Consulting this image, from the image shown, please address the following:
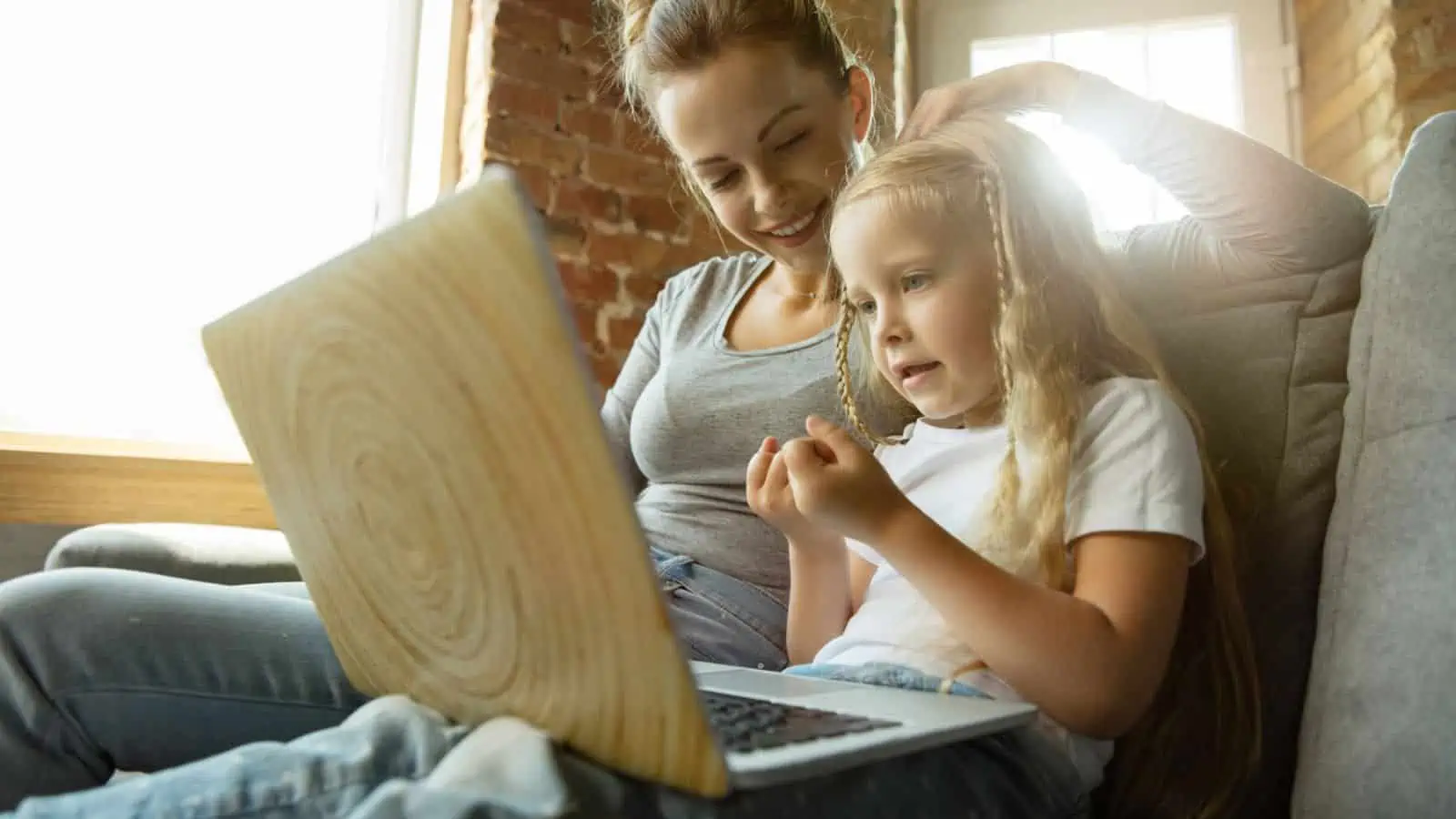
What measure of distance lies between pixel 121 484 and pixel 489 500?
1524 millimetres

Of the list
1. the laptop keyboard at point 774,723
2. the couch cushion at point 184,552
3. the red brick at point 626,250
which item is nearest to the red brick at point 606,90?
the red brick at point 626,250

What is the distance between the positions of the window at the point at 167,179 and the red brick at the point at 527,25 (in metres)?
0.12

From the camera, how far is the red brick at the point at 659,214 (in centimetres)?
213

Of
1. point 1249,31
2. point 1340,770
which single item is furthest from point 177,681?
point 1249,31

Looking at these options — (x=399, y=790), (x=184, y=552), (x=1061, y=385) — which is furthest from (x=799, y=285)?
(x=399, y=790)

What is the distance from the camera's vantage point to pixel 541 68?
203 cm

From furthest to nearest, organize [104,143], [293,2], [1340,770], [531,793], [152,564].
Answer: [293,2] < [104,143] < [152,564] < [1340,770] < [531,793]

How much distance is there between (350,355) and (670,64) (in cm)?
68

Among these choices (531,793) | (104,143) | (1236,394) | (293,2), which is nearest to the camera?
(531,793)

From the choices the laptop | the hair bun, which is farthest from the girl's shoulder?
the hair bun

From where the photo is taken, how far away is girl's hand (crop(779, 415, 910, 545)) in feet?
2.02

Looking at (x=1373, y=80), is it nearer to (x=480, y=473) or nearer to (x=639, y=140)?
(x=639, y=140)

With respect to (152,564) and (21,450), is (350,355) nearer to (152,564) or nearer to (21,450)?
(152,564)

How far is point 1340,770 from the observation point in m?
0.58
